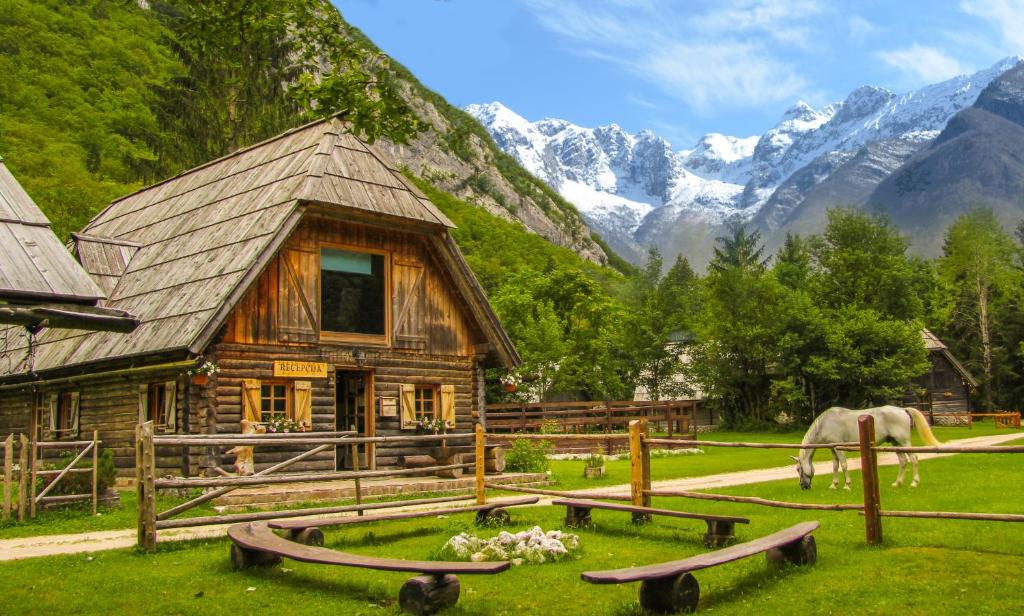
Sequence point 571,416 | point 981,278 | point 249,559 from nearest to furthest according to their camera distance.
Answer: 1. point 249,559
2. point 571,416
3. point 981,278

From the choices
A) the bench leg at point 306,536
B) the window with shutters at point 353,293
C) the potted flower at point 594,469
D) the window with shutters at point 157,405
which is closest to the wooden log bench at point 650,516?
the bench leg at point 306,536

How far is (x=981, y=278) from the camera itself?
5866cm

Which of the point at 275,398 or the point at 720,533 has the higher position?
the point at 275,398

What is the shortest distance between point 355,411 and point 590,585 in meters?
13.5

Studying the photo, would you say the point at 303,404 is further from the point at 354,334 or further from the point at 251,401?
the point at 354,334

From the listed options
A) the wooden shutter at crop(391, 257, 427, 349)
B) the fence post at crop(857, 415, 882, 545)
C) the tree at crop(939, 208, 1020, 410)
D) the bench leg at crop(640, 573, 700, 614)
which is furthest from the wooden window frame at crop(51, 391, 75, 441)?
the tree at crop(939, 208, 1020, 410)

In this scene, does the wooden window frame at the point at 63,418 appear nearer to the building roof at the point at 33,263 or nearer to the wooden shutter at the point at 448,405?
the wooden shutter at the point at 448,405

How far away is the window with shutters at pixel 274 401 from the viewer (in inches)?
Answer: 715

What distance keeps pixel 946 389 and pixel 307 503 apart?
46013 millimetres

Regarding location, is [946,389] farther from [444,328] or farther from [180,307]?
[180,307]

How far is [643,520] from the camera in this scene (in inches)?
467

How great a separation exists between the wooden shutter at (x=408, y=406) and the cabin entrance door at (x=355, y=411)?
0.72m

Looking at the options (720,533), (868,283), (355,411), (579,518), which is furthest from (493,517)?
(868,283)

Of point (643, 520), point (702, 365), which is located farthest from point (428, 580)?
point (702, 365)
